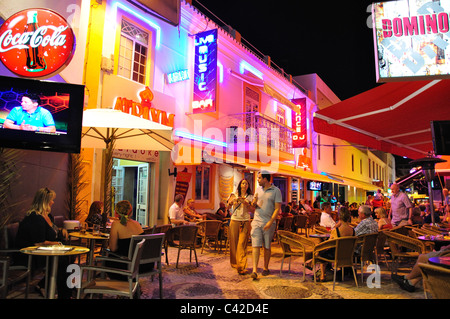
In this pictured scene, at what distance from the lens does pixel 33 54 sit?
5.84 m

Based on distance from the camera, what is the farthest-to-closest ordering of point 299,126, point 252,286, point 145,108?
1. point 299,126
2. point 145,108
3. point 252,286

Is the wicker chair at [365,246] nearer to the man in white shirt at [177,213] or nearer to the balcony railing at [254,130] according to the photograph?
the man in white shirt at [177,213]

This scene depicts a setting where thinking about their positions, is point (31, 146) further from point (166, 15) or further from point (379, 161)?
point (379, 161)

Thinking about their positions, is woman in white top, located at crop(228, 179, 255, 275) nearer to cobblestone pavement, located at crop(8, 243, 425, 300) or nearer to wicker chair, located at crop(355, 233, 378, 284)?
cobblestone pavement, located at crop(8, 243, 425, 300)

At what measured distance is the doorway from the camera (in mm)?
10594

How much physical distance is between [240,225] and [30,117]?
3.99 m

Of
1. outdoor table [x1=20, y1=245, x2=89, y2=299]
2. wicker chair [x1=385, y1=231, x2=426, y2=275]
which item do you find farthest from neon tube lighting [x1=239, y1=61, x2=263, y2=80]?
outdoor table [x1=20, y1=245, x2=89, y2=299]

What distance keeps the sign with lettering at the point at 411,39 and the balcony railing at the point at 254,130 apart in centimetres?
833

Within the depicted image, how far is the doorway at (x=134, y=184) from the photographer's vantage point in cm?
1059

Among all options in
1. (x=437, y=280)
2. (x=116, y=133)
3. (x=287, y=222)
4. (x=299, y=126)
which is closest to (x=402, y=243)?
(x=437, y=280)

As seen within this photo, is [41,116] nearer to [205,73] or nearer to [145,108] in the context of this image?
[145,108]

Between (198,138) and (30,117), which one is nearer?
(30,117)

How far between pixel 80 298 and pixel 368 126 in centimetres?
691

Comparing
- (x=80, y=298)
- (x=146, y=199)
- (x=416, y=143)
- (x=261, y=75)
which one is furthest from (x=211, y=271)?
(x=261, y=75)
